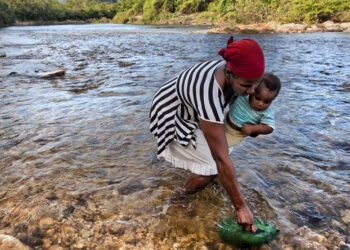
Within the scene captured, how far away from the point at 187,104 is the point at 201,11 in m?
74.5

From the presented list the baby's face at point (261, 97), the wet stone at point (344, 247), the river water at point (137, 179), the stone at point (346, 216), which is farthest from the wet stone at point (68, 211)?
the stone at point (346, 216)

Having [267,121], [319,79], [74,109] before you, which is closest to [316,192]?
[267,121]

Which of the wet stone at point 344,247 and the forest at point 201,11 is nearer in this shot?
the wet stone at point 344,247

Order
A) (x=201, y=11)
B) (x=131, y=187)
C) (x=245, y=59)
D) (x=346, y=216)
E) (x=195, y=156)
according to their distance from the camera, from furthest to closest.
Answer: (x=201, y=11)
(x=131, y=187)
(x=346, y=216)
(x=195, y=156)
(x=245, y=59)

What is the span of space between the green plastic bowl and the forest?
4210 cm

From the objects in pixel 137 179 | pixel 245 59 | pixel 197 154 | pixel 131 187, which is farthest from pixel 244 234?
pixel 137 179

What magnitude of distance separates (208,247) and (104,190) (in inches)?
51.2

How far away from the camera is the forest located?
138 ft

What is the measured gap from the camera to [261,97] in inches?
116

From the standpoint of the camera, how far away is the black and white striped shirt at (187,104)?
8.74 feet

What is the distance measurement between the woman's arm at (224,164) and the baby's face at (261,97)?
0.45 metres

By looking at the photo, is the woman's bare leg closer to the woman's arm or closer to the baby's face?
the woman's arm

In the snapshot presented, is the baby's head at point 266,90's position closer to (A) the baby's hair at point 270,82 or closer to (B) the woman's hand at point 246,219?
(A) the baby's hair at point 270,82

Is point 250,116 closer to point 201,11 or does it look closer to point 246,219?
point 246,219
